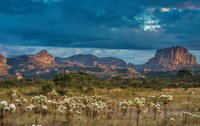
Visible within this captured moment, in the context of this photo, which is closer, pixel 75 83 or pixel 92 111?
pixel 92 111

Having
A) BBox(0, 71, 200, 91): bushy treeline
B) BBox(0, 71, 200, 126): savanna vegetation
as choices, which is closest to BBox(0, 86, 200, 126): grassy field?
BBox(0, 71, 200, 126): savanna vegetation

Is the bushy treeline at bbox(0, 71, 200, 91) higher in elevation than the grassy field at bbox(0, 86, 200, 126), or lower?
lower

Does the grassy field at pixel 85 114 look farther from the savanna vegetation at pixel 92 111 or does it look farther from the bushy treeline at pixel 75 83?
the bushy treeline at pixel 75 83

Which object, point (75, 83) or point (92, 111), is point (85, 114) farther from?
point (75, 83)

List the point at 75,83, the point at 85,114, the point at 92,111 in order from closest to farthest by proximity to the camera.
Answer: the point at 85,114 → the point at 92,111 → the point at 75,83

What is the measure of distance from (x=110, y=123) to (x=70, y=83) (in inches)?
1774

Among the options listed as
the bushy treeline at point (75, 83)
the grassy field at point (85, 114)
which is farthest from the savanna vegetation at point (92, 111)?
the bushy treeline at point (75, 83)

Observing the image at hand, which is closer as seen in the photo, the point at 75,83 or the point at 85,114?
the point at 85,114

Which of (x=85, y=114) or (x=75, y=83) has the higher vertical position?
(x=85, y=114)

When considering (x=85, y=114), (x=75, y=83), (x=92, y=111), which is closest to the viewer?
(x=85, y=114)

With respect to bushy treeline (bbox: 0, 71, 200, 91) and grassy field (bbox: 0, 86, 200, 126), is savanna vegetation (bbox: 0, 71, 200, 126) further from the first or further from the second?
bushy treeline (bbox: 0, 71, 200, 91)

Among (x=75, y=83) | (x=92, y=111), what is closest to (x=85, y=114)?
(x=92, y=111)

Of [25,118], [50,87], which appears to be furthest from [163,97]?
[50,87]

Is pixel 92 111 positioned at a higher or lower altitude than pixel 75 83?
higher
